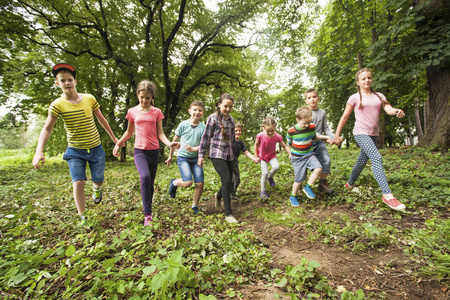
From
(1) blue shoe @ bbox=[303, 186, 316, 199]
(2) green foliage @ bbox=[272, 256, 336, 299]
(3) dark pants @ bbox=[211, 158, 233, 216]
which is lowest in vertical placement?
(2) green foliage @ bbox=[272, 256, 336, 299]

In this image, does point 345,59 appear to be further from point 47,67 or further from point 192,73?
point 47,67

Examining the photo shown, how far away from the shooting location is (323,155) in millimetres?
4160

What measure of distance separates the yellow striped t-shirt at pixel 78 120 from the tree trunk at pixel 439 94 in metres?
8.55

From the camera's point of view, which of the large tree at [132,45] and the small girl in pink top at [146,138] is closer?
the small girl in pink top at [146,138]

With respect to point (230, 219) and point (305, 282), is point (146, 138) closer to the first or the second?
point (230, 219)

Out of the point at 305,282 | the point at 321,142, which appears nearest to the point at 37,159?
the point at 305,282

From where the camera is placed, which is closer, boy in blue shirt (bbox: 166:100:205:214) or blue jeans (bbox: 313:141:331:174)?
boy in blue shirt (bbox: 166:100:205:214)

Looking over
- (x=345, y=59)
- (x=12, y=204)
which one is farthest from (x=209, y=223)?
(x=345, y=59)

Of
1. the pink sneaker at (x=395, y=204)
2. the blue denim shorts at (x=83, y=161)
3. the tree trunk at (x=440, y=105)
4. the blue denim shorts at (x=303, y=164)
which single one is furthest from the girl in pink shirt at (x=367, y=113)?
the tree trunk at (x=440, y=105)

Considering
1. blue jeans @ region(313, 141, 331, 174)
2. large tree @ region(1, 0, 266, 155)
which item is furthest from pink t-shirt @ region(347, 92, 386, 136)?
large tree @ region(1, 0, 266, 155)

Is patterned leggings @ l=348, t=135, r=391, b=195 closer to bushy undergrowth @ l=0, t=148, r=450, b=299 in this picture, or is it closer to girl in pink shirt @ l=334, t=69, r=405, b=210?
girl in pink shirt @ l=334, t=69, r=405, b=210

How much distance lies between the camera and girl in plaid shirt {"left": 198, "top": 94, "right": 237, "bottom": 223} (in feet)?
11.5

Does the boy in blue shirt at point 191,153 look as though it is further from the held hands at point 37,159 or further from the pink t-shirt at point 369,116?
the pink t-shirt at point 369,116

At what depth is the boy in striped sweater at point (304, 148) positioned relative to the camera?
12.7 feet
